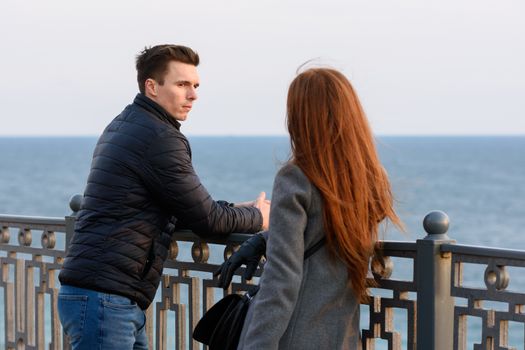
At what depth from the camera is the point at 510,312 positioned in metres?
4.14

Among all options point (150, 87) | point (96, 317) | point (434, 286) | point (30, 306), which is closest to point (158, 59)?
point (150, 87)

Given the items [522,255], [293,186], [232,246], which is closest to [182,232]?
[232,246]

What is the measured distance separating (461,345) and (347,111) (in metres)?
1.13

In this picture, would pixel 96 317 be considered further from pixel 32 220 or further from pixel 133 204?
pixel 32 220

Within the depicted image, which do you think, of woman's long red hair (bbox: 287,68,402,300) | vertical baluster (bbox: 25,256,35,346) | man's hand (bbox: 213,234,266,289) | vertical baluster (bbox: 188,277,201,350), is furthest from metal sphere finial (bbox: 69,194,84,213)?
woman's long red hair (bbox: 287,68,402,300)

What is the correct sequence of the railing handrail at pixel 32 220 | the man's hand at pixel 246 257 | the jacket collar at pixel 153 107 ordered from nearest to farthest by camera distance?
the man's hand at pixel 246 257 → the jacket collar at pixel 153 107 → the railing handrail at pixel 32 220

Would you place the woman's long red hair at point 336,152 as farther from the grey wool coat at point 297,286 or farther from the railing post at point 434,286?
the railing post at point 434,286

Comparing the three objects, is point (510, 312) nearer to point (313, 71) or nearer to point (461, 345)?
point (461, 345)

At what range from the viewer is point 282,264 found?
3748 millimetres

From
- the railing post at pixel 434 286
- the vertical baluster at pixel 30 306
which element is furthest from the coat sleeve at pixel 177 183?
the vertical baluster at pixel 30 306

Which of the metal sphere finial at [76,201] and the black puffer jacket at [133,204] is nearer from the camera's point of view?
the black puffer jacket at [133,204]

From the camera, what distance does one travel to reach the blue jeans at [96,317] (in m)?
4.42

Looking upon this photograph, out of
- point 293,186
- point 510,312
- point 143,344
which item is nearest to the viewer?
point 293,186

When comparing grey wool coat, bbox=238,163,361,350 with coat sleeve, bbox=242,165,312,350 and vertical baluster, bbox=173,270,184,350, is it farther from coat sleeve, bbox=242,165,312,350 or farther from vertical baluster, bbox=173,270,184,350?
vertical baluster, bbox=173,270,184,350
